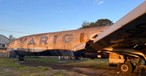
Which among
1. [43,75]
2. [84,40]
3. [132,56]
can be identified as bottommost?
[43,75]

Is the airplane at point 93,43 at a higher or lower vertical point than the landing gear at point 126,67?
higher

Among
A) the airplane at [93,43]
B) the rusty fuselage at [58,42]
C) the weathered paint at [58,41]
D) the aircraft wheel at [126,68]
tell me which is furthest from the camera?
the weathered paint at [58,41]

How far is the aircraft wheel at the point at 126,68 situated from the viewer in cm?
1383

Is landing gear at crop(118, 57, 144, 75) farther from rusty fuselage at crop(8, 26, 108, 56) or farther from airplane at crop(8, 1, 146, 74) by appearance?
rusty fuselage at crop(8, 26, 108, 56)

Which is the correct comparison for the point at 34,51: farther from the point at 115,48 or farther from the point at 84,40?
the point at 115,48

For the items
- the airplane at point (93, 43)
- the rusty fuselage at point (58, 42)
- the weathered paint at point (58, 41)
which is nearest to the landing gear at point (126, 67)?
A: the airplane at point (93, 43)

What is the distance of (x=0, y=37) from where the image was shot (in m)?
81.6

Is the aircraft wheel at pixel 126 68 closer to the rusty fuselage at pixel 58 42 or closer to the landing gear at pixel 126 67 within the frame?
the landing gear at pixel 126 67

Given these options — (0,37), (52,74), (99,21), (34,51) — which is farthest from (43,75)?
(0,37)

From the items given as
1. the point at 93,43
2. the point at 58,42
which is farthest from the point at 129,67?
the point at 58,42

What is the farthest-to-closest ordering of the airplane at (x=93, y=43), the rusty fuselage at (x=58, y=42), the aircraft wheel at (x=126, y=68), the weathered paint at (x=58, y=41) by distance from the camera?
the weathered paint at (x=58, y=41) → the rusty fuselage at (x=58, y=42) → the aircraft wheel at (x=126, y=68) → the airplane at (x=93, y=43)

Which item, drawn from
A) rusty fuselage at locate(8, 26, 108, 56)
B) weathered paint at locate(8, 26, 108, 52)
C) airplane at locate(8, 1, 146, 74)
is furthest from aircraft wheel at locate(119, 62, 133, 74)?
weathered paint at locate(8, 26, 108, 52)

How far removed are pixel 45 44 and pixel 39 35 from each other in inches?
77.5

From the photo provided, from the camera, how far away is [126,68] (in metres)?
14.0
